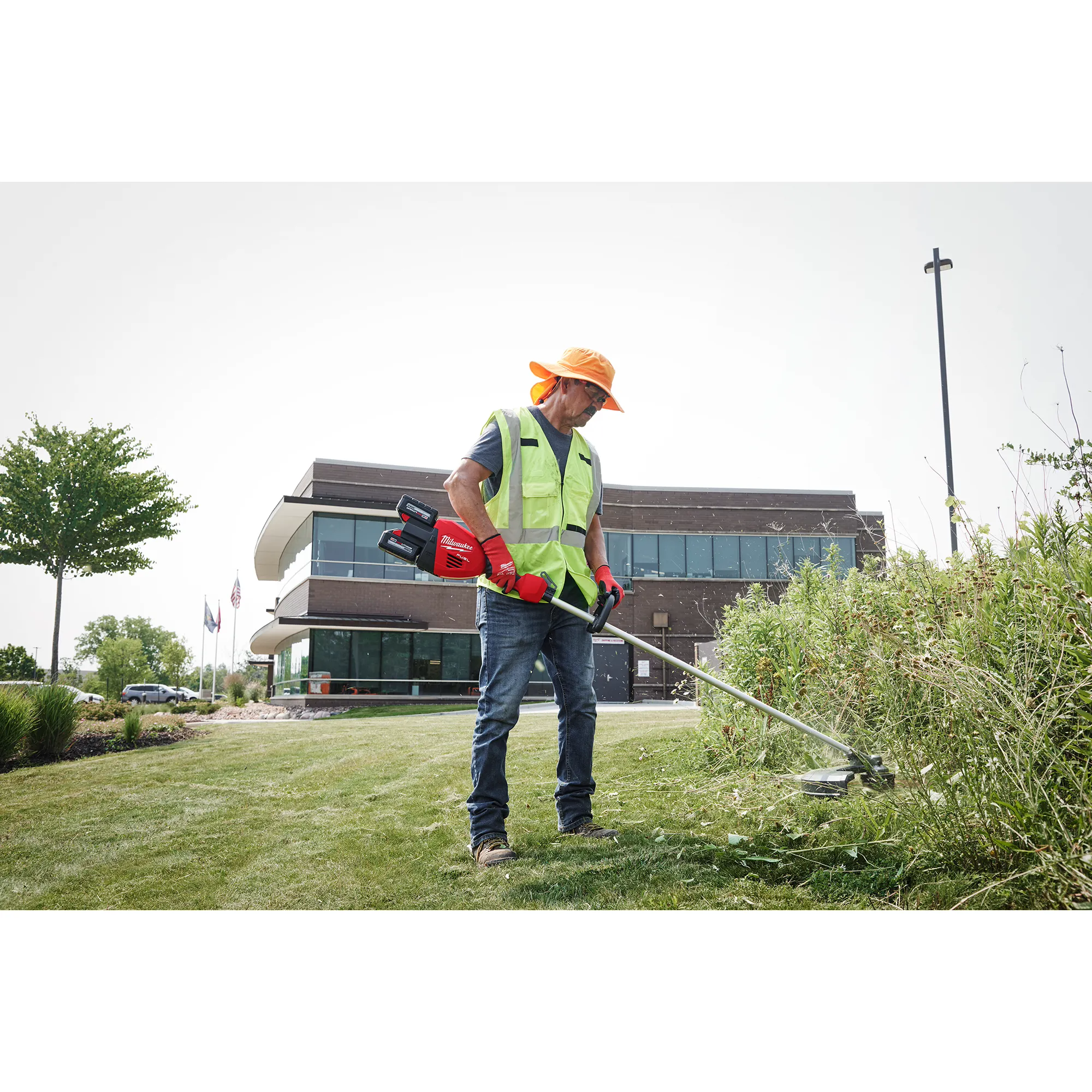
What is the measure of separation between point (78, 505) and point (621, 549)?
14.7 m

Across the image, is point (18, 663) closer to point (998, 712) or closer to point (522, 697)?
point (522, 697)

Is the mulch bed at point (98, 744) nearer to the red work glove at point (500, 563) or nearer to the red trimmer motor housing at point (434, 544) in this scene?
the red trimmer motor housing at point (434, 544)

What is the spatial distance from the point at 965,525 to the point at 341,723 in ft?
22.3

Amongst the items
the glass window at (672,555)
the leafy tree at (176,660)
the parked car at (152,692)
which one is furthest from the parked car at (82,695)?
the leafy tree at (176,660)

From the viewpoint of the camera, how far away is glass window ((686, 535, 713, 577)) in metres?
21.4

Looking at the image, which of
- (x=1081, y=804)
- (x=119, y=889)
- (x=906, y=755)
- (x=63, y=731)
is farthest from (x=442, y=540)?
(x=63, y=731)

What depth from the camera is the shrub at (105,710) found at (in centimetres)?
660

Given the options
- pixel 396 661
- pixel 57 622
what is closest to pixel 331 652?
pixel 396 661

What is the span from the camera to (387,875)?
2.23m

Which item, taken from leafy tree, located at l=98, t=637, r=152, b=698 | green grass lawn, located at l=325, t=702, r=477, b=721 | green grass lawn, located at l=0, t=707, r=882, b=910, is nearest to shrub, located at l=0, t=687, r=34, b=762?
green grass lawn, located at l=0, t=707, r=882, b=910

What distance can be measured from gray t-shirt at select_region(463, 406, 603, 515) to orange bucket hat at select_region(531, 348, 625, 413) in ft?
0.61

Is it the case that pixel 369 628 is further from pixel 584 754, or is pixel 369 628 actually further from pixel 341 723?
pixel 584 754

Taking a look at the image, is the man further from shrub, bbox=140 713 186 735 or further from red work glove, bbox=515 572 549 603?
shrub, bbox=140 713 186 735

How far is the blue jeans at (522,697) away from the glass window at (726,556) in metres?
19.2
